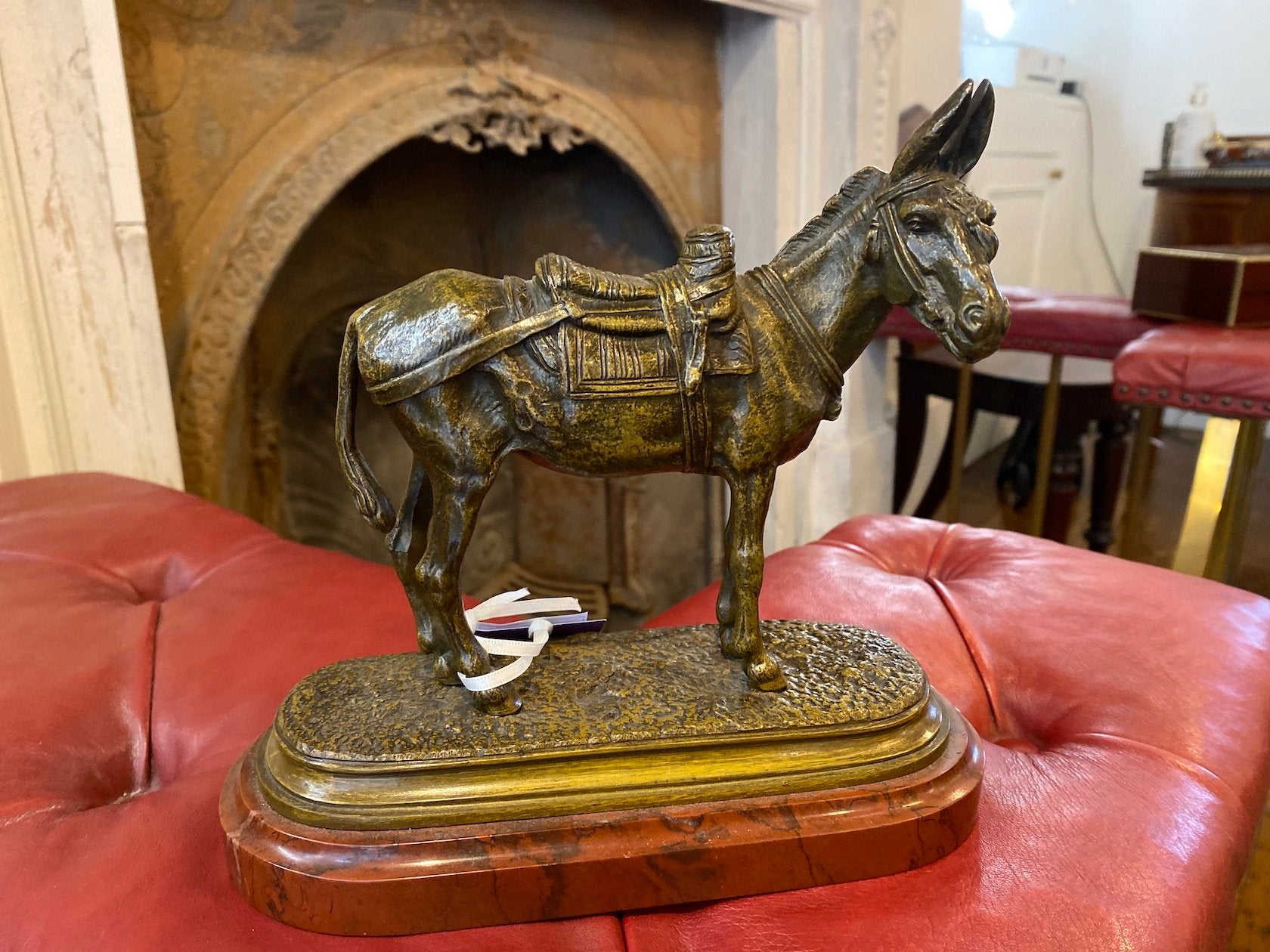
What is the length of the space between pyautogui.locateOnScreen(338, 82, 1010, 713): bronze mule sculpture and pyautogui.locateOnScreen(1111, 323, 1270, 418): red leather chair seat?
28.5 inches

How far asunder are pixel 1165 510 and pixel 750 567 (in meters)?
2.34

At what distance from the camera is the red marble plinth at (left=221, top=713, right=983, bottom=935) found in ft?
1.65

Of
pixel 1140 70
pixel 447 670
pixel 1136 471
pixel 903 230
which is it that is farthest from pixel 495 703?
pixel 1140 70

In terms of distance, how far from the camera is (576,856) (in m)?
0.51

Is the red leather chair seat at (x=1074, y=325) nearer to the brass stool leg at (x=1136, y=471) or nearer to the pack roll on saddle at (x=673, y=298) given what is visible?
the brass stool leg at (x=1136, y=471)

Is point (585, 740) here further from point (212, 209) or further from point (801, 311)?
point (212, 209)

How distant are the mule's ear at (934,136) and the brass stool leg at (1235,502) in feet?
2.85

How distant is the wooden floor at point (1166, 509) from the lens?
2.12 m

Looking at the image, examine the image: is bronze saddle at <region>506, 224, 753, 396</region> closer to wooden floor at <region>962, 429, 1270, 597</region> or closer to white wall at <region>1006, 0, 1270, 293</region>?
wooden floor at <region>962, 429, 1270, 597</region>

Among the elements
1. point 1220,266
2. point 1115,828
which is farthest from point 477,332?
point 1220,266

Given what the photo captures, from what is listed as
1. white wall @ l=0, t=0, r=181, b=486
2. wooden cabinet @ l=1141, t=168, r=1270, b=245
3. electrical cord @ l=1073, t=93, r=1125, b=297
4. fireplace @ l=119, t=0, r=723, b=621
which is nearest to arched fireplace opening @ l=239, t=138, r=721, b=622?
fireplace @ l=119, t=0, r=723, b=621

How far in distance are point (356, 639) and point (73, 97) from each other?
2.31 feet

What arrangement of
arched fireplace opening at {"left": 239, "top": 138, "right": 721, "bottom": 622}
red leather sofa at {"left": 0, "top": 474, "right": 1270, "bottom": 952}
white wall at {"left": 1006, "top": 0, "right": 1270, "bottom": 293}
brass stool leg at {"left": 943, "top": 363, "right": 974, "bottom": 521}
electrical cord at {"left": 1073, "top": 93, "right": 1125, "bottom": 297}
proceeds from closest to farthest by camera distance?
red leather sofa at {"left": 0, "top": 474, "right": 1270, "bottom": 952} < arched fireplace opening at {"left": 239, "top": 138, "right": 721, "bottom": 622} < brass stool leg at {"left": 943, "top": 363, "right": 974, "bottom": 521} < white wall at {"left": 1006, "top": 0, "right": 1270, "bottom": 293} < electrical cord at {"left": 1073, "top": 93, "right": 1125, "bottom": 297}

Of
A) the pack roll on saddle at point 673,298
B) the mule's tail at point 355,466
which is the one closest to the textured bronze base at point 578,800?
the mule's tail at point 355,466
